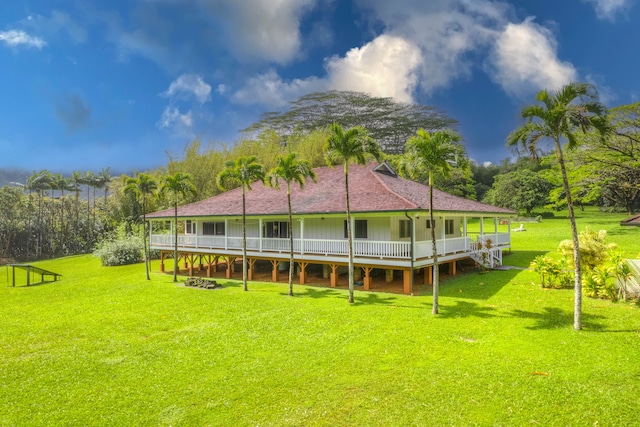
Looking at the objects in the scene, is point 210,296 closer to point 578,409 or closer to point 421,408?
point 421,408

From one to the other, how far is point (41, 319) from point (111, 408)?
882 cm

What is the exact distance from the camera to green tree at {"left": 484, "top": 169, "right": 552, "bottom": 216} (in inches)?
2032

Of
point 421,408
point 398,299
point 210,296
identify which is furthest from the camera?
point 210,296

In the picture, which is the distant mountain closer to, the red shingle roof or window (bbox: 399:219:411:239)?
the red shingle roof

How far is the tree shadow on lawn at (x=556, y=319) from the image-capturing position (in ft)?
32.8

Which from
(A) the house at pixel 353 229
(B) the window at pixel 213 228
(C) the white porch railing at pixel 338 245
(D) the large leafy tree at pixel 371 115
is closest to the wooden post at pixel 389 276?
(A) the house at pixel 353 229

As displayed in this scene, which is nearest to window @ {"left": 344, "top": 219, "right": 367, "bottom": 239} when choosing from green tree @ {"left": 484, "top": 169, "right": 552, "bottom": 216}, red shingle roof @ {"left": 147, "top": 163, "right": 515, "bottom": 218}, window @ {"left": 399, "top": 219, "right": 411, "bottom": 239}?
red shingle roof @ {"left": 147, "top": 163, "right": 515, "bottom": 218}

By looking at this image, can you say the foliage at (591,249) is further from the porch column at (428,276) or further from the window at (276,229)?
the window at (276,229)

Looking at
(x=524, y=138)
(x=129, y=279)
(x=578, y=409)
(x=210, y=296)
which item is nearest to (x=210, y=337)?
(x=210, y=296)

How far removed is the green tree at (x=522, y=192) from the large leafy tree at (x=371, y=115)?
15250 mm

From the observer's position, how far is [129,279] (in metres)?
22.0

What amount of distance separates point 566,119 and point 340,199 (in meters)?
10.4

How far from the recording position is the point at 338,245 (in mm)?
17031

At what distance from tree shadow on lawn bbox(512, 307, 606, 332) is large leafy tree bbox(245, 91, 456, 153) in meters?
53.9
